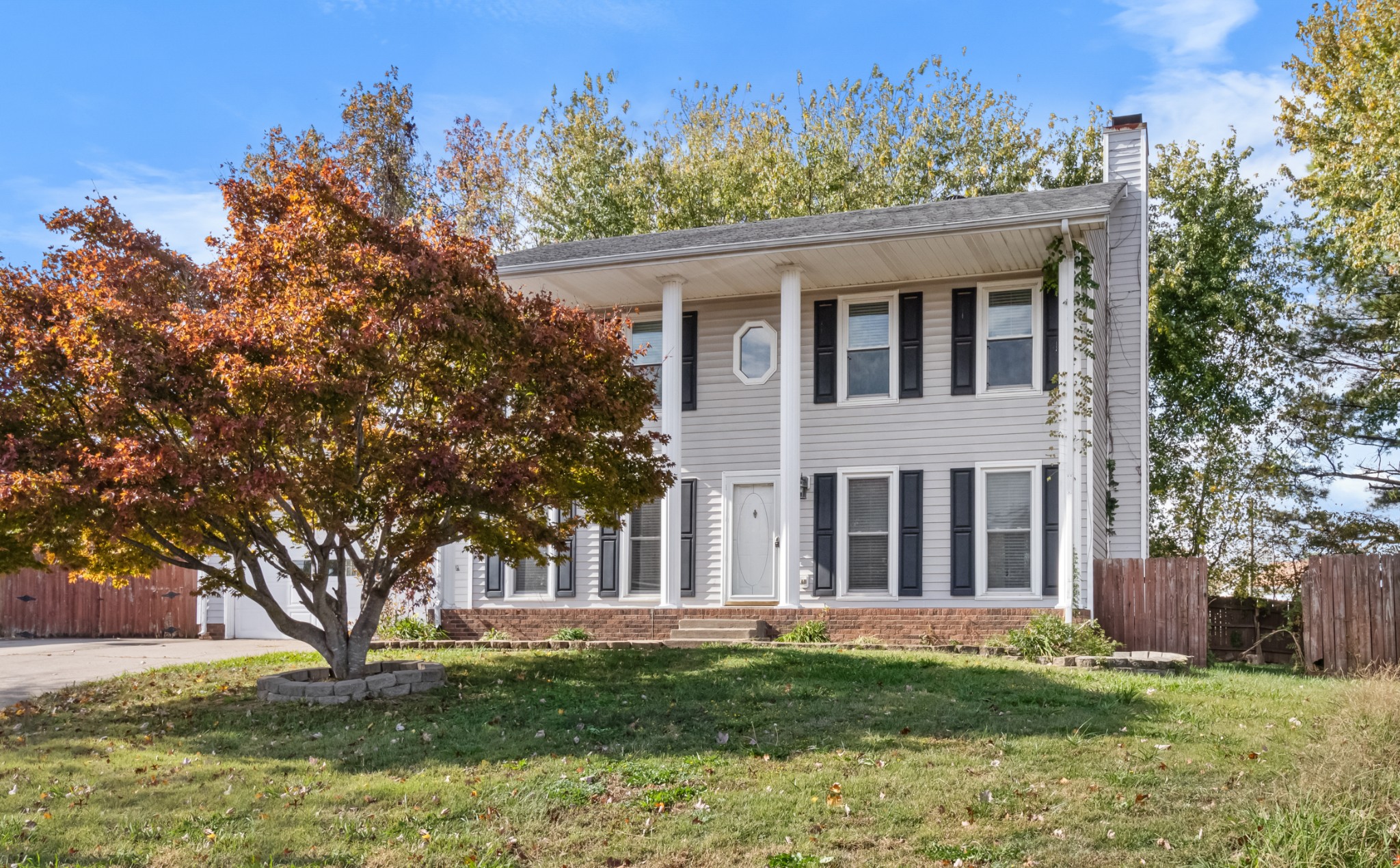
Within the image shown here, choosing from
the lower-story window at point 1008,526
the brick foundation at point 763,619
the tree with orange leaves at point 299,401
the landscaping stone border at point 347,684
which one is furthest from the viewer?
the lower-story window at point 1008,526

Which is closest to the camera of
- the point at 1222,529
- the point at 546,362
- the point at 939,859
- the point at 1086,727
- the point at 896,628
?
the point at 939,859

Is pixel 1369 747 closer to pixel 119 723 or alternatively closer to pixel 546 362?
pixel 546 362

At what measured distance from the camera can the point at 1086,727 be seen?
9.08m

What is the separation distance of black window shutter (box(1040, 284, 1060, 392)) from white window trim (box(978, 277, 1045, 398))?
3 centimetres

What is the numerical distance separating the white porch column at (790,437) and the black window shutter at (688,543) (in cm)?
157

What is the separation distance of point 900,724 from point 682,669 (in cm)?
347

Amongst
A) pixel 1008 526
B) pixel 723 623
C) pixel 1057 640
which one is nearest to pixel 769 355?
pixel 723 623

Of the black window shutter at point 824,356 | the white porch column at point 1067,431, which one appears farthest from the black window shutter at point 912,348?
the white porch column at point 1067,431

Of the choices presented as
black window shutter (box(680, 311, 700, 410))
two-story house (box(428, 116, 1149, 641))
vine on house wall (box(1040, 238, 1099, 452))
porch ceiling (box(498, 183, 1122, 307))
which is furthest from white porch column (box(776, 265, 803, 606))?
vine on house wall (box(1040, 238, 1099, 452))

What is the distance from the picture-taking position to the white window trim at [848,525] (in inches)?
679

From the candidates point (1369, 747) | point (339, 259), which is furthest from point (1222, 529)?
point (339, 259)

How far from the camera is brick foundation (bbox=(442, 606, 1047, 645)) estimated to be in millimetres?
16062

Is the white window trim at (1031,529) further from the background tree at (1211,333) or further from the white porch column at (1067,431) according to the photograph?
the background tree at (1211,333)

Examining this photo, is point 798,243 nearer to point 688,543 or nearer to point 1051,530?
point 688,543
